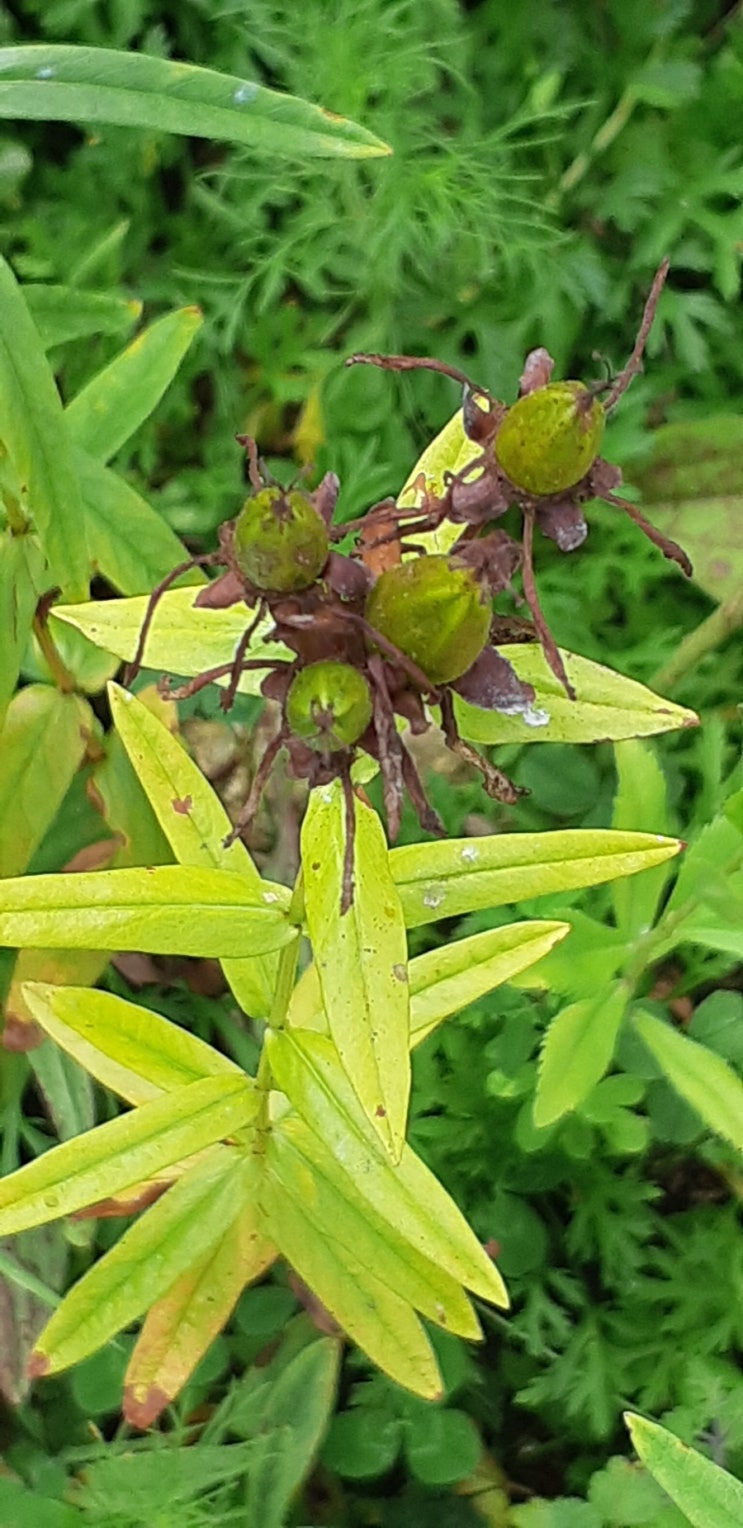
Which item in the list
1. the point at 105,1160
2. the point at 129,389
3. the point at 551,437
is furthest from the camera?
the point at 129,389

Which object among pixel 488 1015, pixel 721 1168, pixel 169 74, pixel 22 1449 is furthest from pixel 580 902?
pixel 169 74

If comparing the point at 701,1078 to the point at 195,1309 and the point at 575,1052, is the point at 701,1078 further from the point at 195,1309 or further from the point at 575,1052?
the point at 195,1309

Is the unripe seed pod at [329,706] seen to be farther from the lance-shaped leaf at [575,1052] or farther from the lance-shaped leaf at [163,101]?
the lance-shaped leaf at [575,1052]

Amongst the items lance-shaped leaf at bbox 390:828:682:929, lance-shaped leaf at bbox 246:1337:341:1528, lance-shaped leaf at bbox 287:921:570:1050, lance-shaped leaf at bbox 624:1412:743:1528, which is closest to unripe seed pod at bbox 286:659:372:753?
lance-shaped leaf at bbox 390:828:682:929

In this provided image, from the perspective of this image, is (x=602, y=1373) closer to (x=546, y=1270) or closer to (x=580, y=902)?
(x=546, y=1270)

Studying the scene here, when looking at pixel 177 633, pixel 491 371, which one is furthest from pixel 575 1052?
pixel 491 371

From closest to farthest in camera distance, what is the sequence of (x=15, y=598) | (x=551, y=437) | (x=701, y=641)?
(x=551, y=437) → (x=15, y=598) → (x=701, y=641)
